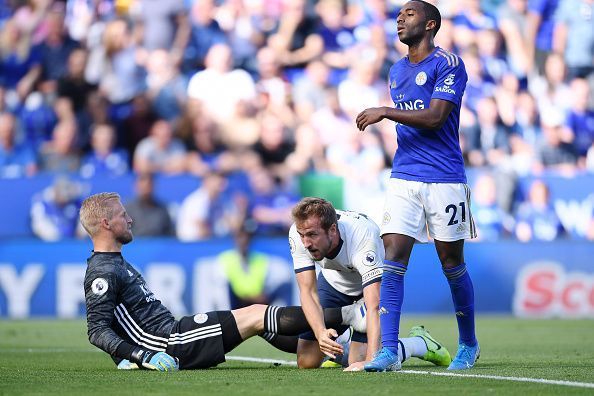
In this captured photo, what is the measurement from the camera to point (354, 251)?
6812mm

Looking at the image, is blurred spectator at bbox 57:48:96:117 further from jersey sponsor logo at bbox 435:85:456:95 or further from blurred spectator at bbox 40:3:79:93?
jersey sponsor logo at bbox 435:85:456:95

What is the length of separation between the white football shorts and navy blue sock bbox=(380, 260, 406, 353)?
0.25m

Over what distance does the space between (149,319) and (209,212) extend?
7666mm

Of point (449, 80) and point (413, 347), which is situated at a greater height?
point (449, 80)

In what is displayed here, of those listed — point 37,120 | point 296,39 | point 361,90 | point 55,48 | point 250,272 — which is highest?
point 296,39

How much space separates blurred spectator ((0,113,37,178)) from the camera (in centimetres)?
1502

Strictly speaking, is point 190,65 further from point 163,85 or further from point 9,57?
point 9,57

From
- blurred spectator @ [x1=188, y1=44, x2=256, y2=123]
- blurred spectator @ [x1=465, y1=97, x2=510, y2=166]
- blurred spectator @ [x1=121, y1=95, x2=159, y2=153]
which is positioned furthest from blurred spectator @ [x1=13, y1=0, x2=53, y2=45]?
blurred spectator @ [x1=465, y1=97, x2=510, y2=166]

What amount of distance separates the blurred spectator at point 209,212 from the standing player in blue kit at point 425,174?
7.76m

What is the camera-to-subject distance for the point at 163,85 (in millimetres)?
15883

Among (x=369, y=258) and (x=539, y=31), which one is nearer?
(x=369, y=258)

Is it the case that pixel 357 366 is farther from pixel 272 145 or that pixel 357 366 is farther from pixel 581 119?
pixel 581 119

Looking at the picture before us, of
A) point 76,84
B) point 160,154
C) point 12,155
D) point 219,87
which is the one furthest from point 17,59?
point 219,87

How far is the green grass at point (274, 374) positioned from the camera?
5395mm
